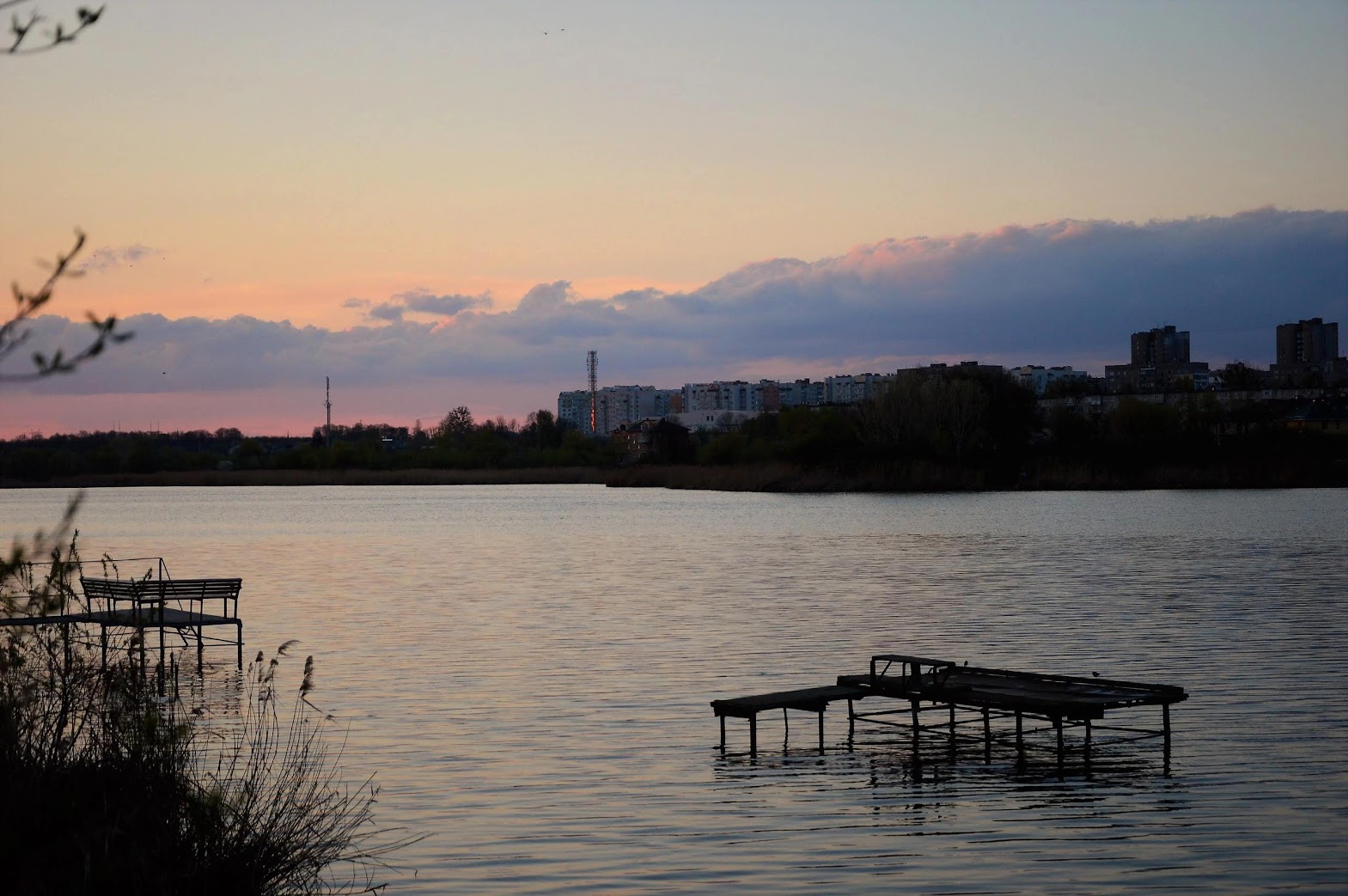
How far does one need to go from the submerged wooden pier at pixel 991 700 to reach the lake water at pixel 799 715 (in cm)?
31

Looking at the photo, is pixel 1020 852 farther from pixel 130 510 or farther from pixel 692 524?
pixel 130 510

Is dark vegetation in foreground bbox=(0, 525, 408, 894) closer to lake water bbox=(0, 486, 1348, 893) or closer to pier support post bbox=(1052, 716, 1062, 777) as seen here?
lake water bbox=(0, 486, 1348, 893)

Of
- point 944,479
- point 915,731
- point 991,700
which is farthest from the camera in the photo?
point 944,479

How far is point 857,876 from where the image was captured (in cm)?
999

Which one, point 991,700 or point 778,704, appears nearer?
point 991,700

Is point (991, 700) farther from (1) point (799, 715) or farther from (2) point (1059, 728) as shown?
(1) point (799, 715)

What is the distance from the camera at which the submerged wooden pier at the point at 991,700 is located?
1348 centimetres

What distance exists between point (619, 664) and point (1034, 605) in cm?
1117

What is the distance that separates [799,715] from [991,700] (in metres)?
3.64

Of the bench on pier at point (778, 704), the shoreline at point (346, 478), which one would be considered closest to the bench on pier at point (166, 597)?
the bench on pier at point (778, 704)

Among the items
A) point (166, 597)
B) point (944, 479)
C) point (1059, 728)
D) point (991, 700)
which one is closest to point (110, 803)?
point (991, 700)

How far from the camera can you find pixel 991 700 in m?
13.7

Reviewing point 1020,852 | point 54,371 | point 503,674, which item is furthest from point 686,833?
point 503,674

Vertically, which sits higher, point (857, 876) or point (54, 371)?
point (54, 371)
